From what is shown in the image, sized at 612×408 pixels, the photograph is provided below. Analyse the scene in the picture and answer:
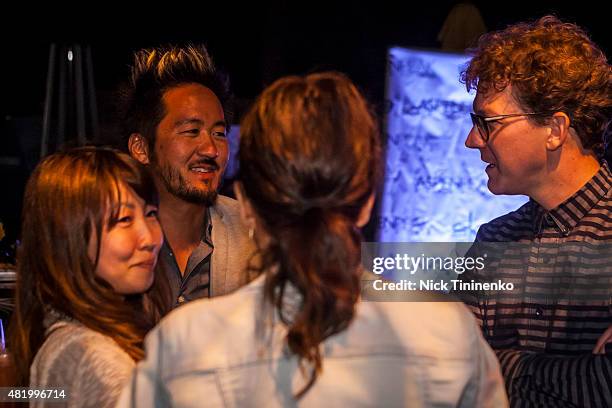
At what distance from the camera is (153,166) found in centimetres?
291

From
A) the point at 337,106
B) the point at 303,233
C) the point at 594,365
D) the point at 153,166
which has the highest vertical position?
the point at 337,106

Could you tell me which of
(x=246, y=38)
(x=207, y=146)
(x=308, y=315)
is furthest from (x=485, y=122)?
(x=246, y=38)

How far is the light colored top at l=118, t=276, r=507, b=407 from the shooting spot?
1230 mm

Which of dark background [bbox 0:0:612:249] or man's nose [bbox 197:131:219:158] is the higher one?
dark background [bbox 0:0:612:249]

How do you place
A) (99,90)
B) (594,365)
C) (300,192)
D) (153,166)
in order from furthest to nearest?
1. (99,90)
2. (153,166)
3. (594,365)
4. (300,192)

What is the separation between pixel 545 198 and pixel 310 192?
1127 mm

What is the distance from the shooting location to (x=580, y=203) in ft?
6.73

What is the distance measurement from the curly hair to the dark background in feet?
6.74

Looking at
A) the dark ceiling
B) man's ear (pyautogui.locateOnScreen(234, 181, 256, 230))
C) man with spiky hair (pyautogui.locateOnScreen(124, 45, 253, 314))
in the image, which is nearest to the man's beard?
man with spiky hair (pyautogui.locateOnScreen(124, 45, 253, 314))

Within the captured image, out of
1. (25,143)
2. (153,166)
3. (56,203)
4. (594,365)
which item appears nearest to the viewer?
(56,203)

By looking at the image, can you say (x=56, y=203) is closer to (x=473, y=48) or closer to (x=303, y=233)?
(x=303, y=233)

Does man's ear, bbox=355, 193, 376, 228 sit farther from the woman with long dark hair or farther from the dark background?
the dark background

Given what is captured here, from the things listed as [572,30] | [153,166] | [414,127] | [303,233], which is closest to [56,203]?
[303,233]

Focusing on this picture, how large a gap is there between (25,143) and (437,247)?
2.29m
